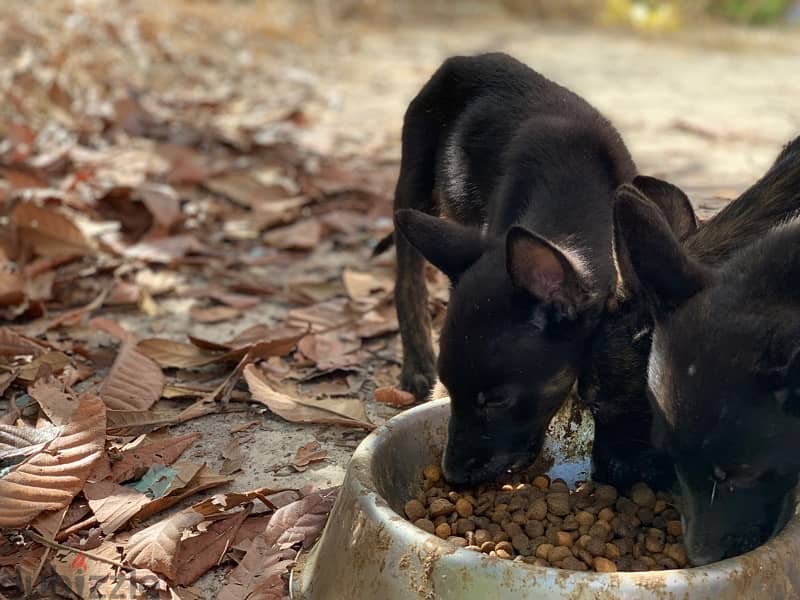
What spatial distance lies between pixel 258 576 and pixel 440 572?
80 centimetres

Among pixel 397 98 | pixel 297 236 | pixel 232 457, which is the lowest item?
pixel 397 98

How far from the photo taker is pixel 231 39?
13.5 metres

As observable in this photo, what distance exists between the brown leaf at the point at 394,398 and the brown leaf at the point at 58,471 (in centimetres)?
127

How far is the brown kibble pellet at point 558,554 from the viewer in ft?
11.5

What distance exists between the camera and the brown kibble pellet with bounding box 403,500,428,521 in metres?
3.77

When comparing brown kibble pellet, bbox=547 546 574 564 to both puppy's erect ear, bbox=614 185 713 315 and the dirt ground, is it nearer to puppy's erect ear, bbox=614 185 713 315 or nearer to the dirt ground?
puppy's erect ear, bbox=614 185 713 315

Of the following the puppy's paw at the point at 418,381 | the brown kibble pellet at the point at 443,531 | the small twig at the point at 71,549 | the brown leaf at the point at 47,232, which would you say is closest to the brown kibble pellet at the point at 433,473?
the brown kibble pellet at the point at 443,531

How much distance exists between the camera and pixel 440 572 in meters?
3.04

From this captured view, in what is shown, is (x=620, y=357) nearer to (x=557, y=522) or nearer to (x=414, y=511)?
(x=557, y=522)

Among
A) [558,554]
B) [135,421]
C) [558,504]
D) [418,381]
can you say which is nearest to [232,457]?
[135,421]

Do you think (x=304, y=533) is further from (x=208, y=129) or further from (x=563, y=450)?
(x=208, y=129)

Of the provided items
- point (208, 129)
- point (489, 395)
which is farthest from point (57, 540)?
point (208, 129)

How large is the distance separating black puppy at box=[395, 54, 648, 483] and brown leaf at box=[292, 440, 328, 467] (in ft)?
2.08

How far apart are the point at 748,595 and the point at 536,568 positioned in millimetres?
601
